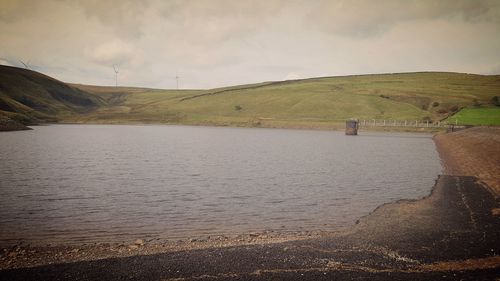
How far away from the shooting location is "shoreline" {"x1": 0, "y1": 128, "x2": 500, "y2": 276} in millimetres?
14266

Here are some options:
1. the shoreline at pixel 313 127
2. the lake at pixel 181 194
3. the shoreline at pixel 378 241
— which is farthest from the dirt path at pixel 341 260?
the shoreline at pixel 313 127

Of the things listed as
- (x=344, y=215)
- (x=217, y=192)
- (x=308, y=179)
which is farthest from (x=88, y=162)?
(x=344, y=215)

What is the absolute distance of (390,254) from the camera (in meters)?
15.1

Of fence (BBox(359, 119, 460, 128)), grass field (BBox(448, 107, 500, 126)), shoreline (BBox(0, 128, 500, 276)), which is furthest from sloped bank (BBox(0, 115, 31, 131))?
grass field (BBox(448, 107, 500, 126))

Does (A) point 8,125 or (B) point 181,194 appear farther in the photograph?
(A) point 8,125

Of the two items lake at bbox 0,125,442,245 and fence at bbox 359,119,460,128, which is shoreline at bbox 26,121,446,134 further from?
lake at bbox 0,125,442,245

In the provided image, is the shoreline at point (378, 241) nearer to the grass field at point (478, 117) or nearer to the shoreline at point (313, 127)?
the grass field at point (478, 117)

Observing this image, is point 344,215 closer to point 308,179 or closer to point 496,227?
point 496,227

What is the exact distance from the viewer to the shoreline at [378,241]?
14266 millimetres

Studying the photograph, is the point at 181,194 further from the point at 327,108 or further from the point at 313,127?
the point at 327,108

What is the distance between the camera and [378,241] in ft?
55.9

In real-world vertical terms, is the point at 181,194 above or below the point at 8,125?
below

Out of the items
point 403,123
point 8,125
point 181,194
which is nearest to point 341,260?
point 181,194

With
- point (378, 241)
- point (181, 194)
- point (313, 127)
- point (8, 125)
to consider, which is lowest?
point (181, 194)
